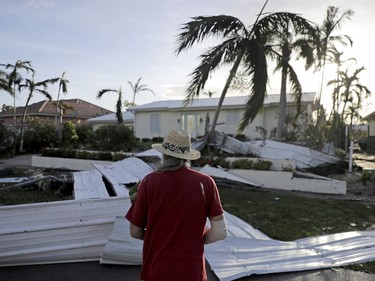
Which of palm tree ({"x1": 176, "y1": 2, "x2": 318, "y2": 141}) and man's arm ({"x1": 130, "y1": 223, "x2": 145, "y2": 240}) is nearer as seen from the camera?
man's arm ({"x1": 130, "y1": 223, "x2": 145, "y2": 240})

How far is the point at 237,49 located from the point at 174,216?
1128 centimetres

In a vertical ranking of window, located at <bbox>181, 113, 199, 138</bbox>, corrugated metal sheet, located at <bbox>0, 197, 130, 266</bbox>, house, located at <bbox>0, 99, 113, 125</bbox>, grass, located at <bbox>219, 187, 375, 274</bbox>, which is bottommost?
grass, located at <bbox>219, 187, 375, 274</bbox>

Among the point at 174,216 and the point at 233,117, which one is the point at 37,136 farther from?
the point at 174,216

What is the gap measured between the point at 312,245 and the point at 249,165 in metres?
6.19

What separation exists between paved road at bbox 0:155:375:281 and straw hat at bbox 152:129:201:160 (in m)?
2.33

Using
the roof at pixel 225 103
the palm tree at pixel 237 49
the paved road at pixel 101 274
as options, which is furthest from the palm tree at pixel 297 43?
the paved road at pixel 101 274

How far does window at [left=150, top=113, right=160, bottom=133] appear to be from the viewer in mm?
26875

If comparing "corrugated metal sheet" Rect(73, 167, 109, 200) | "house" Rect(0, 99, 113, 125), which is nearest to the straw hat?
"corrugated metal sheet" Rect(73, 167, 109, 200)

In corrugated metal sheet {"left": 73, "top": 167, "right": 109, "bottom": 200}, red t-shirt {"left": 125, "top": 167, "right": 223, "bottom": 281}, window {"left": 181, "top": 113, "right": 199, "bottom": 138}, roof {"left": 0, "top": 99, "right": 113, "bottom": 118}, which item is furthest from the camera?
roof {"left": 0, "top": 99, "right": 113, "bottom": 118}

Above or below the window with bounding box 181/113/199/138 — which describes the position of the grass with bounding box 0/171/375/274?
below

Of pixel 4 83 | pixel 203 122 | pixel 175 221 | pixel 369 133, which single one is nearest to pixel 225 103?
pixel 203 122

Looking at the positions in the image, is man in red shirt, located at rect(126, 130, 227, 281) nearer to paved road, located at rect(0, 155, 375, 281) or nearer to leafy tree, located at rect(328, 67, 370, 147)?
paved road, located at rect(0, 155, 375, 281)

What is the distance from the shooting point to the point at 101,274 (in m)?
4.27

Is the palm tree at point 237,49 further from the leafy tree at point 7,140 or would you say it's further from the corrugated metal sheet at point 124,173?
the leafy tree at point 7,140
